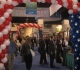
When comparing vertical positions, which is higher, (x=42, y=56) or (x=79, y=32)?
(x=79, y=32)

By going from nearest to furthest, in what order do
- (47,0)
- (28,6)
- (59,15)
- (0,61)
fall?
(0,61)
(47,0)
(28,6)
(59,15)

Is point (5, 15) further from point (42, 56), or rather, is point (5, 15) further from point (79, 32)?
point (42, 56)

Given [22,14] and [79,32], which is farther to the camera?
[22,14]

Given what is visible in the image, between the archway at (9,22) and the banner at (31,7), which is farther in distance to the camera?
the banner at (31,7)

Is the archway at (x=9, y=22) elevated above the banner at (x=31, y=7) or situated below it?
below

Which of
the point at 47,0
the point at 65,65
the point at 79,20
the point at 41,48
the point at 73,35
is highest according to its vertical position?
the point at 47,0

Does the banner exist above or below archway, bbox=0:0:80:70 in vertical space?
above

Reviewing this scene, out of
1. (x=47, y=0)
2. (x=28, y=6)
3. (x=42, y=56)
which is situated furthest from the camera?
(x=28, y=6)

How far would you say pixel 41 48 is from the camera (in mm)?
11047

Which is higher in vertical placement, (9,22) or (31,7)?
(31,7)

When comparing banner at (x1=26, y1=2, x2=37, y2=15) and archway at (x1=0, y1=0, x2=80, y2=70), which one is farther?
banner at (x1=26, y1=2, x2=37, y2=15)

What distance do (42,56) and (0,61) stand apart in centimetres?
514

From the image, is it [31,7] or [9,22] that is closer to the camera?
[9,22]

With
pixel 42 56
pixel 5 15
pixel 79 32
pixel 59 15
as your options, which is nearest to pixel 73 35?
pixel 79 32
